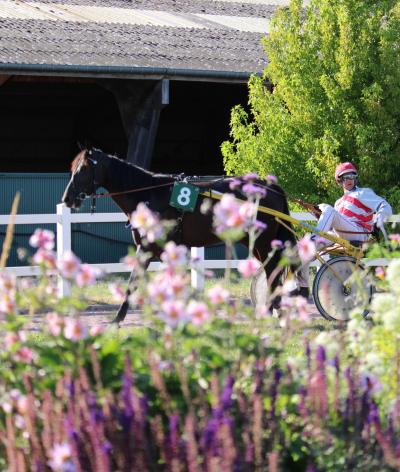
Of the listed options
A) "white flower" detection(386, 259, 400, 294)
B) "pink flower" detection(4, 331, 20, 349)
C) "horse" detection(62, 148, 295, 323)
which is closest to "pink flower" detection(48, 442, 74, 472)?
"pink flower" detection(4, 331, 20, 349)

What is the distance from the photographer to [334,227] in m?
10.9

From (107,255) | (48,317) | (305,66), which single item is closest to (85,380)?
(48,317)

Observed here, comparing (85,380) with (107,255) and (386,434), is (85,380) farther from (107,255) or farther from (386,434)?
(107,255)

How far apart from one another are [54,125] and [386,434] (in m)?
20.7

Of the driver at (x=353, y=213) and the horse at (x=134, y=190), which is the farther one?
the driver at (x=353, y=213)

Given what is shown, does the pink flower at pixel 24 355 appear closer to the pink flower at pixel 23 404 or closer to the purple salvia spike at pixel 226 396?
the pink flower at pixel 23 404

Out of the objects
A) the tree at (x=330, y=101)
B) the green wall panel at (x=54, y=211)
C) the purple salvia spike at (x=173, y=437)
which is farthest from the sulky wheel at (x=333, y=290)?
the green wall panel at (x=54, y=211)

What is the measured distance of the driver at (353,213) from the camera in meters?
10.8

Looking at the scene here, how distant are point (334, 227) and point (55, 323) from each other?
6.97 m

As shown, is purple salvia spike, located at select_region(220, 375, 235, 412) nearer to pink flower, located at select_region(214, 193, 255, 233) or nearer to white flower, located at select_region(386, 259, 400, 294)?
pink flower, located at select_region(214, 193, 255, 233)

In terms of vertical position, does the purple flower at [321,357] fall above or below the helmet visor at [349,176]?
below

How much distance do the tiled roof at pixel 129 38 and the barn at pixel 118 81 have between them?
2cm

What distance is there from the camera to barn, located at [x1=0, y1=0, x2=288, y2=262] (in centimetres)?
1744

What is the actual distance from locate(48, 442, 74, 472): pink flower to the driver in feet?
23.8
